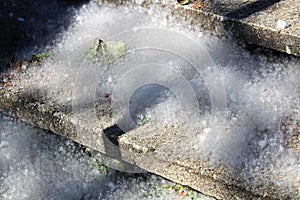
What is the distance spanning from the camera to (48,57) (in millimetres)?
3148

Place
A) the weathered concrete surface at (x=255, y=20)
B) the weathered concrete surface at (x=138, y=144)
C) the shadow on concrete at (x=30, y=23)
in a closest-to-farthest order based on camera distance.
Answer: the weathered concrete surface at (x=138, y=144), the weathered concrete surface at (x=255, y=20), the shadow on concrete at (x=30, y=23)

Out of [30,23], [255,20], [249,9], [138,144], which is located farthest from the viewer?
[30,23]

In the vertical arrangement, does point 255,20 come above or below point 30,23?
above

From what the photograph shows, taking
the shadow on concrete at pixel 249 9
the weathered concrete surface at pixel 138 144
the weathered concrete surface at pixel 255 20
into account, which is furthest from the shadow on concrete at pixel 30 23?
the shadow on concrete at pixel 249 9

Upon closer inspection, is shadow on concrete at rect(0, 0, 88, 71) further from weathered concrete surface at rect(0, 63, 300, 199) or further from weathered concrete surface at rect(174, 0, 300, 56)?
weathered concrete surface at rect(174, 0, 300, 56)

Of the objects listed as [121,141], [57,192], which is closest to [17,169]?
[57,192]

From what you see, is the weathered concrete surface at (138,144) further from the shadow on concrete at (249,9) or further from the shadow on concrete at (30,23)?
the shadow on concrete at (249,9)

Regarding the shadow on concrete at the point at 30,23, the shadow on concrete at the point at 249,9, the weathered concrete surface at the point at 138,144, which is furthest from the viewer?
the shadow on concrete at the point at 30,23

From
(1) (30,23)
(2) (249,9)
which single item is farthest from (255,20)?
(1) (30,23)

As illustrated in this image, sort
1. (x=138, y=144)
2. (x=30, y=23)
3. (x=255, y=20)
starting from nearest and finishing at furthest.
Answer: (x=138, y=144)
(x=255, y=20)
(x=30, y=23)

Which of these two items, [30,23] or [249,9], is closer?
[249,9]

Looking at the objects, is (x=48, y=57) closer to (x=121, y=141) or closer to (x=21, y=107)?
(x=21, y=107)

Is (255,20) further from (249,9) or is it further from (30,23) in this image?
(30,23)

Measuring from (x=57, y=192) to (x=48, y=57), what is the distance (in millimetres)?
865
